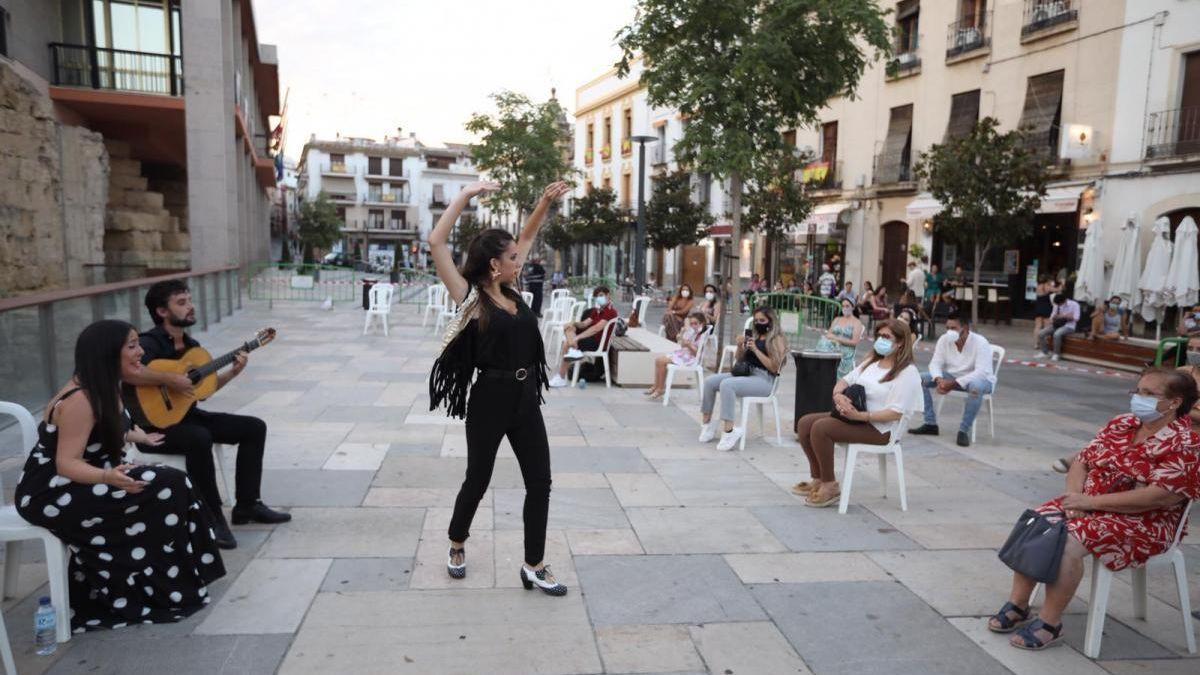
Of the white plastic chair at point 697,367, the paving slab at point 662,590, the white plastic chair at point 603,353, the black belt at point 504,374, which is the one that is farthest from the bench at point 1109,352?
the black belt at point 504,374

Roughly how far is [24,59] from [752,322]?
17.8m

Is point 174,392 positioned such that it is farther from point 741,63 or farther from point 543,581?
point 741,63

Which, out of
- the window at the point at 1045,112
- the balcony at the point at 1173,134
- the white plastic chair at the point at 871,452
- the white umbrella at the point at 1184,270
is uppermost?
the window at the point at 1045,112

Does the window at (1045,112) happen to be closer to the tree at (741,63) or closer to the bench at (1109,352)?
the bench at (1109,352)

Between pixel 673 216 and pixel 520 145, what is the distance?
5955 millimetres

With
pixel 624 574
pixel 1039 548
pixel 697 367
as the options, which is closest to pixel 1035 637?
pixel 1039 548

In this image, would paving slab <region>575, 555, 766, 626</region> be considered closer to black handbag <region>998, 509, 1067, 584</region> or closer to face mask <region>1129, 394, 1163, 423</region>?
black handbag <region>998, 509, 1067, 584</region>

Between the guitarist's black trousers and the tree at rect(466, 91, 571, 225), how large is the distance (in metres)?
24.4

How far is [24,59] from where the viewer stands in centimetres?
1714

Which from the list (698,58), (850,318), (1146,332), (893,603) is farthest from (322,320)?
(1146,332)

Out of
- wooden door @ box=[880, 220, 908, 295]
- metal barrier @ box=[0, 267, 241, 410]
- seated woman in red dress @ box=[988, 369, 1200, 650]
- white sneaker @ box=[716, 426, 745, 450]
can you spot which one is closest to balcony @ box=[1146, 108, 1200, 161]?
wooden door @ box=[880, 220, 908, 295]

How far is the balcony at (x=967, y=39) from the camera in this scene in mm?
20359

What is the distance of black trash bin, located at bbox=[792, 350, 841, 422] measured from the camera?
6793 millimetres

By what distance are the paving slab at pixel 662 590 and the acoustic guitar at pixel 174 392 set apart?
85.7 inches
